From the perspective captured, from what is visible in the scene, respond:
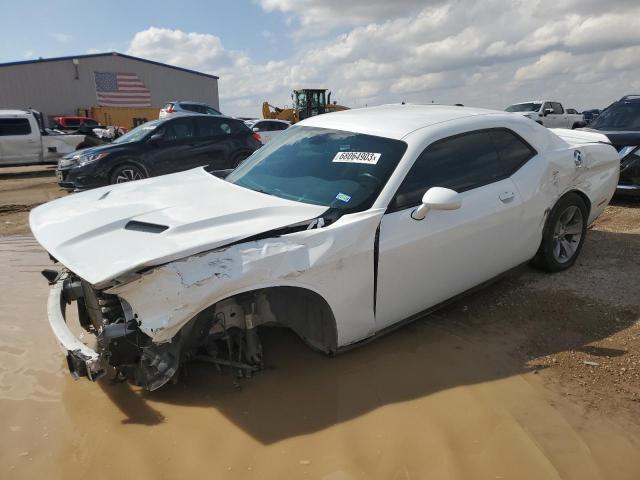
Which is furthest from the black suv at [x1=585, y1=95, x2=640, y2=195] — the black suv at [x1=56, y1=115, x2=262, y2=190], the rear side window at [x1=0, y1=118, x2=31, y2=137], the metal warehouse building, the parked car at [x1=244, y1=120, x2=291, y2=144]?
the metal warehouse building

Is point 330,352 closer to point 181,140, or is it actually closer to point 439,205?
point 439,205

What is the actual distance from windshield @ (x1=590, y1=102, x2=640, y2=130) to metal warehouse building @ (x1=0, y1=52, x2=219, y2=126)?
31.8m

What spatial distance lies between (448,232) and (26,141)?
49.8ft

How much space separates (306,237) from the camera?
2.75 m

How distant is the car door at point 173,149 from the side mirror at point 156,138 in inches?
0.7

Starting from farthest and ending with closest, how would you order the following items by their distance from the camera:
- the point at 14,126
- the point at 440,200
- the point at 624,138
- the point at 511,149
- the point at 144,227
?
the point at 14,126 < the point at 624,138 < the point at 511,149 < the point at 440,200 < the point at 144,227

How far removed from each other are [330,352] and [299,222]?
32.9 inches

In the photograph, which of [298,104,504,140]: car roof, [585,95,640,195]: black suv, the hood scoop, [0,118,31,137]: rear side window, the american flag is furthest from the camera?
the american flag

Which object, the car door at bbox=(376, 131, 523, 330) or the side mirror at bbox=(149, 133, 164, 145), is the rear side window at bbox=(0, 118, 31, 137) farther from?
the car door at bbox=(376, 131, 523, 330)

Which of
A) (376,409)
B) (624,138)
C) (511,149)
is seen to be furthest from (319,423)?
(624,138)

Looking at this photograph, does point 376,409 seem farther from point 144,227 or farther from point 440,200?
point 144,227

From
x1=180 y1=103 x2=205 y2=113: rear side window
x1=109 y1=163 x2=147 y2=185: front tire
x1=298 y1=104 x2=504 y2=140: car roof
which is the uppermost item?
x1=180 y1=103 x2=205 y2=113: rear side window

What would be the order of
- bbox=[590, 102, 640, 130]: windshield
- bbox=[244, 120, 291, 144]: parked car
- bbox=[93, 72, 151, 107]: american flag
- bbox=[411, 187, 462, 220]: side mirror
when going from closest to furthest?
bbox=[411, 187, 462, 220]: side mirror, bbox=[590, 102, 640, 130]: windshield, bbox=[244, 120, 291, 144]: parked car, bbox=[93, 72, 151, 107]: american flag

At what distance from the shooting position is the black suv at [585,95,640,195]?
290 inches
